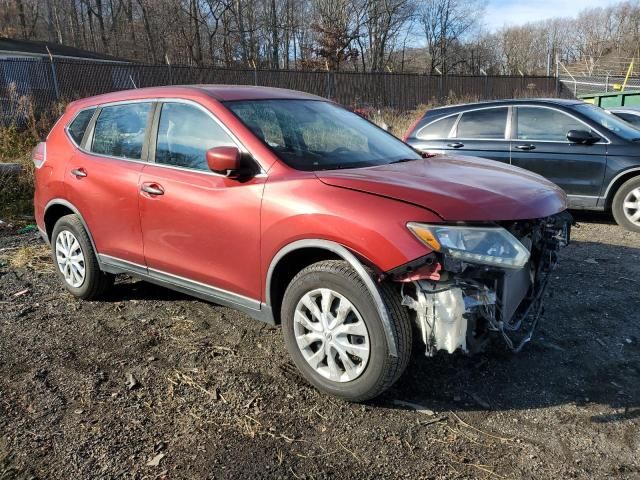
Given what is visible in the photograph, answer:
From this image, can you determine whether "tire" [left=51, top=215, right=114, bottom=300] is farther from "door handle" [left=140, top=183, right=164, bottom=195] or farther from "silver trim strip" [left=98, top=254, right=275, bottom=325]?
"door handle" [left=140, top=183, right=164, bottom=195]

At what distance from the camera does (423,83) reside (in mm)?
27250

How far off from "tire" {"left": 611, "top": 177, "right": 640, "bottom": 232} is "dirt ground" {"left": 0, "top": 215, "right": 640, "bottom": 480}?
109 inches

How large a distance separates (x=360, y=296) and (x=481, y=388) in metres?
1.02

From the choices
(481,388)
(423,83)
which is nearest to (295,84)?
(423,83)

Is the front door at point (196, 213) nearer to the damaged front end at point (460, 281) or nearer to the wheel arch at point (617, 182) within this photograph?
the damaged front end at point (460, 281)

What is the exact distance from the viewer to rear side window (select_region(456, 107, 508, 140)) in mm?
7598

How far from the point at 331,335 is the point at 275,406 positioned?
1.69ft

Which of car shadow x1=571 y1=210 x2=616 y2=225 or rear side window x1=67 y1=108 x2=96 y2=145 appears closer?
rear side window x1=67 y1=108 x2=96 y2=145

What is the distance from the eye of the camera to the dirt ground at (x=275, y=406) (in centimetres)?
257

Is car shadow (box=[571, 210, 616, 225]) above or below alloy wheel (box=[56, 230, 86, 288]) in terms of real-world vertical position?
below

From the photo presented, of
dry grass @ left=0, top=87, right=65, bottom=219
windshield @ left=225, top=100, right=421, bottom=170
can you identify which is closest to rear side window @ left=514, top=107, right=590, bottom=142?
windshield @ left=225, top=100, right=421, bottom=170

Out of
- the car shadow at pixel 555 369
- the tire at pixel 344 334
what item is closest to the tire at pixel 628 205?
the car shadow at pixel 555 369

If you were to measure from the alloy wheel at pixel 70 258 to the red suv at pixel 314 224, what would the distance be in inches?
3.5

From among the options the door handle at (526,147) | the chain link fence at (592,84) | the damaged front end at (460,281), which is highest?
the chain link fence at (592,84)
